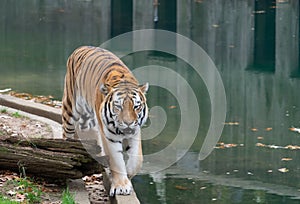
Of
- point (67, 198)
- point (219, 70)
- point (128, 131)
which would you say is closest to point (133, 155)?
point (128, 131)

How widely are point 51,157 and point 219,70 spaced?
→ 27.5 ft

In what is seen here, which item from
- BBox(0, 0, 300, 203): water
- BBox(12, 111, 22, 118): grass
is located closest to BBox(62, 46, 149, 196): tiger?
BBox(0, 0, 300, 203): water

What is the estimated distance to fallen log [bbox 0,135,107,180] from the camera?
6387 mm

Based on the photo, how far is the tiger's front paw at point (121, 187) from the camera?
6.58 meters

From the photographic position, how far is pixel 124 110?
6496mm

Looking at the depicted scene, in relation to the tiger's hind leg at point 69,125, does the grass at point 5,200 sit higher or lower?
lower

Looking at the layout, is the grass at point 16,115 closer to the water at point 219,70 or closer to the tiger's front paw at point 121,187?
the water at point 219,70

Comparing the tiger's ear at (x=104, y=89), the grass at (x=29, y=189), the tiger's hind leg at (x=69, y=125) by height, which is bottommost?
the grass at (x=29, y=189)

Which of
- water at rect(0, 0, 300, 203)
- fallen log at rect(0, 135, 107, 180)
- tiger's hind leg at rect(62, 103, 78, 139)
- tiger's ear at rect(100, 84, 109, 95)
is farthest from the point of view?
water at rect(0, 0, 300, 203)

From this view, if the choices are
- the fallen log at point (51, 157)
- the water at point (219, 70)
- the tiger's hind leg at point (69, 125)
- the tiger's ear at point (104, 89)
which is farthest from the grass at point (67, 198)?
the tiger's hind leg at point (69, 125)

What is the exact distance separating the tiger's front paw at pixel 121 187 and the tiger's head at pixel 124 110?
0.40 meters

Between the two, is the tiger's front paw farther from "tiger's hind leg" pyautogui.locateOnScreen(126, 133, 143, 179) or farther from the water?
the water

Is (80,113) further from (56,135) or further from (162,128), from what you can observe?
(162,128)

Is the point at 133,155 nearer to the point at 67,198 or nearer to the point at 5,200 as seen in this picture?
the point at 67,198
